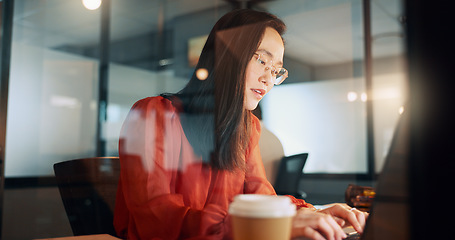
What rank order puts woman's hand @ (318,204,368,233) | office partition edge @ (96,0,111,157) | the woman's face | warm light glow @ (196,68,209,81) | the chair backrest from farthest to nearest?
1. office partition edge @ (96,0,111,157)
2. the chair backrest
3. warm light glow @ (196,68,209,81)
4. the woman's face
5. woman's hand @ (318,204,368,233)

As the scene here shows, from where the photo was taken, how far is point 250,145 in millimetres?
Result: 822

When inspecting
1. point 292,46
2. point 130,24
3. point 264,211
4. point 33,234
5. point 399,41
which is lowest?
point 33,234

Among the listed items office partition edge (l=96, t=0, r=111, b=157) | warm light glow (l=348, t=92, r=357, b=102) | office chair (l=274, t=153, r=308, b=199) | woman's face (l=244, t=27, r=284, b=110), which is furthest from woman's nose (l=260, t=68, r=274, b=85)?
warm light glow (l=348, t=92, r=357, b=102)

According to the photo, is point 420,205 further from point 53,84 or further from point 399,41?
point 53,84

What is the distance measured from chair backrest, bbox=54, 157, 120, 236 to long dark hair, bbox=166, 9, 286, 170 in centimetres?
35

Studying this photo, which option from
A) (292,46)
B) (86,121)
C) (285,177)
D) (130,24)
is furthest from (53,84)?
(292,46)

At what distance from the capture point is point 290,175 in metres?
1.72

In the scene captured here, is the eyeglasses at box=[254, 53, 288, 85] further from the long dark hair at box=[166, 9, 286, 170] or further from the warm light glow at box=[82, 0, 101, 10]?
the warm light glow at box=[82, 0, 101, 10]

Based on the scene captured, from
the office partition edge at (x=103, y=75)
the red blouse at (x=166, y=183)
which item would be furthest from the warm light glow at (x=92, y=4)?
the red blouse at (x=166, y=183)

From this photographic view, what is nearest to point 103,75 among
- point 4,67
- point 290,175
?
point 4,67

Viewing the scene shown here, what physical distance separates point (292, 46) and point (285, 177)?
789 millimetres

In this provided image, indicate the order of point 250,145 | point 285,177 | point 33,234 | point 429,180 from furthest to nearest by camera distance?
point 33,234 < point 285,177 < point 250,145 < point 429,180

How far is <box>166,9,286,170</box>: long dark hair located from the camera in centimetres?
65

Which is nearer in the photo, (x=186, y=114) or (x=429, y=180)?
(x=429, y=180)
